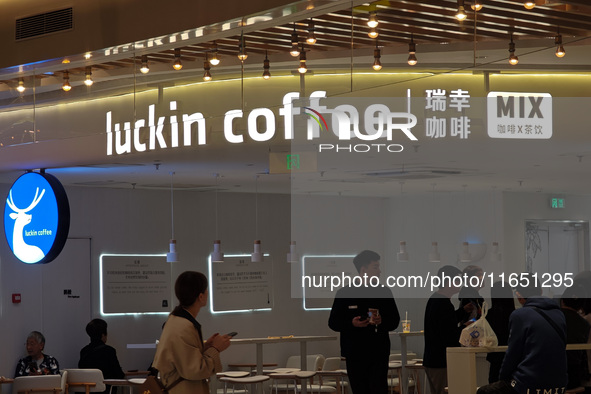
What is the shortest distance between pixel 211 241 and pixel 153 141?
6748 mm

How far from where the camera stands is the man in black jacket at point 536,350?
5.10 metres

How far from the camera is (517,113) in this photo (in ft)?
16.3

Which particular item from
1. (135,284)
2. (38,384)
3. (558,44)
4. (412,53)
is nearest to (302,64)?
(412,53)

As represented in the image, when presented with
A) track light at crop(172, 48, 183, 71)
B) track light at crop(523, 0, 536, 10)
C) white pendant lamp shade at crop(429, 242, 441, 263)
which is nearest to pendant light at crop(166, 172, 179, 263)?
track light at crop(172, 48, 183, 71)

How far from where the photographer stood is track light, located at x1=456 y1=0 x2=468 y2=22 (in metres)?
4.66

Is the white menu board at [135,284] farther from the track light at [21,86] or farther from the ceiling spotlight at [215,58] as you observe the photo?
the ceiling spotlight at [215,58]

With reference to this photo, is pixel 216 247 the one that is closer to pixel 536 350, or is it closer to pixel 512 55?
pixel 536 350

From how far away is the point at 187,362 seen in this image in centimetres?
427

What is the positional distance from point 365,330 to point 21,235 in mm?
3611

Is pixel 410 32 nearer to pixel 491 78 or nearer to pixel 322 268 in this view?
pixel 491 78

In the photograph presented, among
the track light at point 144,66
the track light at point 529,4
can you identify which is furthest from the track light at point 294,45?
the track light at point 529,4

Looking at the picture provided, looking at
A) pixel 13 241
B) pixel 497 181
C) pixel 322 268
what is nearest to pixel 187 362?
pixel 322 268

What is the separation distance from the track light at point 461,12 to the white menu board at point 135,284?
8.01m

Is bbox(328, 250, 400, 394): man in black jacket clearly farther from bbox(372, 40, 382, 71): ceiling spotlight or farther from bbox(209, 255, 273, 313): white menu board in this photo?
bbox(209, 255, 273, 313): white menu board
